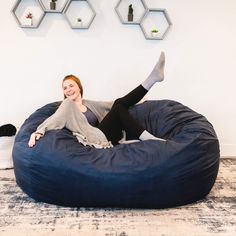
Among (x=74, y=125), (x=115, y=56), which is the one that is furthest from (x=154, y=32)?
(x=74, y=125)

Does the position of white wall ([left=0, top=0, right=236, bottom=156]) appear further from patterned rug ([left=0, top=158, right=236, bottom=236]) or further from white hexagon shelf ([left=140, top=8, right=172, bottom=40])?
patterned rug ([left=0, top=158, right=236, bottom=236])

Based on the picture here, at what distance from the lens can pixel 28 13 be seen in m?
3.09

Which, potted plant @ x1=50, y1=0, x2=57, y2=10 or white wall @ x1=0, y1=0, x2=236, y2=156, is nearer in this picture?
potted plant @ x1=50, y1=0, x2=57, y2=10

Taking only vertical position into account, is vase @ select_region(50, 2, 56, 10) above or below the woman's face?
above

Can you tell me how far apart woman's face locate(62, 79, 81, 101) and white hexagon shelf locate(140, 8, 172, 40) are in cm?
92

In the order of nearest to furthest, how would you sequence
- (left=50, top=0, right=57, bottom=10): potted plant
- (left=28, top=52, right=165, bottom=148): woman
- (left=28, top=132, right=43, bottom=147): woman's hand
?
(left=28, top=132, right=43, bottom=147): woman's hand, (left=28, top=52, right=165, bottom=148): woman, (left=50, top=0, right=57, bottom=10): potted plant

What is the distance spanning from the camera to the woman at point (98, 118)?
2.42m

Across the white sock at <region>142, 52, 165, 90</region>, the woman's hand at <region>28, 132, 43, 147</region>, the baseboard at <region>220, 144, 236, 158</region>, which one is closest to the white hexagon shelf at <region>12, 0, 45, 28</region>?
the white sock at <region>142, 52, 165, 90</region>

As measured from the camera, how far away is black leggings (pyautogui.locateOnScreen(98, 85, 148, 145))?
8.54 ft

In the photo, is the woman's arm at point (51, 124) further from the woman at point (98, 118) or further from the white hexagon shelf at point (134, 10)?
the white hexagon shelf at point (134, 10)

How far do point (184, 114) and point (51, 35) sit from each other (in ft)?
4.85

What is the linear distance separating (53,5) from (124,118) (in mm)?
1279

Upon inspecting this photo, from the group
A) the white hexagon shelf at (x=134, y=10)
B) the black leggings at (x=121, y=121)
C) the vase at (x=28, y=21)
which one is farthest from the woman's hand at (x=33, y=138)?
the white hexagon shelf at (x=134, y=10)

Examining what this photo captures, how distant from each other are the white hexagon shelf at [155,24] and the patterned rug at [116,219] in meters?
1.66
